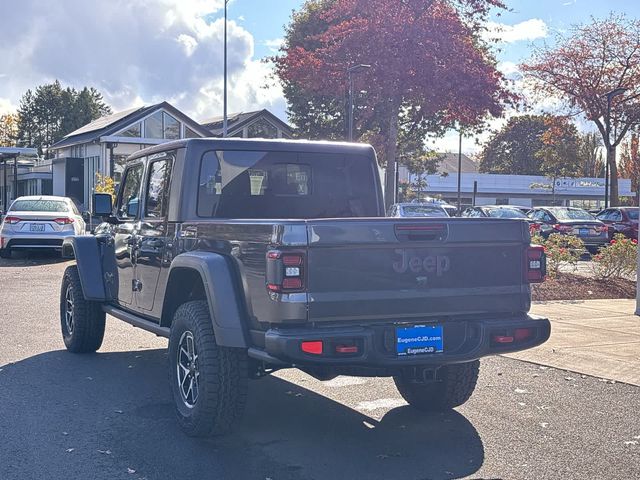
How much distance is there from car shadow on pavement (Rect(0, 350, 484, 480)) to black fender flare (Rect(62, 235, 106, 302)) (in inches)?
35.7

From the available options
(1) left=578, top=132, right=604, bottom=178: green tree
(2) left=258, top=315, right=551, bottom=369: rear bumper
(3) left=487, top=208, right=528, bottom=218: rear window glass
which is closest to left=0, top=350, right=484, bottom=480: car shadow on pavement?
(2) left=258, top=315, right=551, bottom=369: rear bumper

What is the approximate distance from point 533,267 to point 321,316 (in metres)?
1.67

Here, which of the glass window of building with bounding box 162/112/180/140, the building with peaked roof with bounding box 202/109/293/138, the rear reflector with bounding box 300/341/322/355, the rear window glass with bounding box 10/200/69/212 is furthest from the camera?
the building with peaked roof with bounding box 202/109/293/138

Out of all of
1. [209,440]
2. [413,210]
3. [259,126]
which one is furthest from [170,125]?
[209,440]

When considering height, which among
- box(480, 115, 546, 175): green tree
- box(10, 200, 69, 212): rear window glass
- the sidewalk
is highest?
box(480, 115, 546, 175): green tree

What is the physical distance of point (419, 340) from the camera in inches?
203

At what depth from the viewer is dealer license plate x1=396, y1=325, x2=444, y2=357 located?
5074mm

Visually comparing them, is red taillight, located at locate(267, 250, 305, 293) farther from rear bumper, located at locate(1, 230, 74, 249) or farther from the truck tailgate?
rear bumper, located at locate(1, 230, 74, 249)

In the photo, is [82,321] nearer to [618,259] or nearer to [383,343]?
[383,343]

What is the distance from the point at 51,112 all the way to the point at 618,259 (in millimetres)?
88705

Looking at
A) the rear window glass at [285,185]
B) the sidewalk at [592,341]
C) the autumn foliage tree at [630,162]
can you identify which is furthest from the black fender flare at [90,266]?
the autumn foliage tree at [630,162]

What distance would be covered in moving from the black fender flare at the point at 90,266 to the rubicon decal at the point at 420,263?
12.4 ft

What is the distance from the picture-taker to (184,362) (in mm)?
5863

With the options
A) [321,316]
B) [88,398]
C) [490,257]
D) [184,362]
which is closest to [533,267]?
[490,257]
